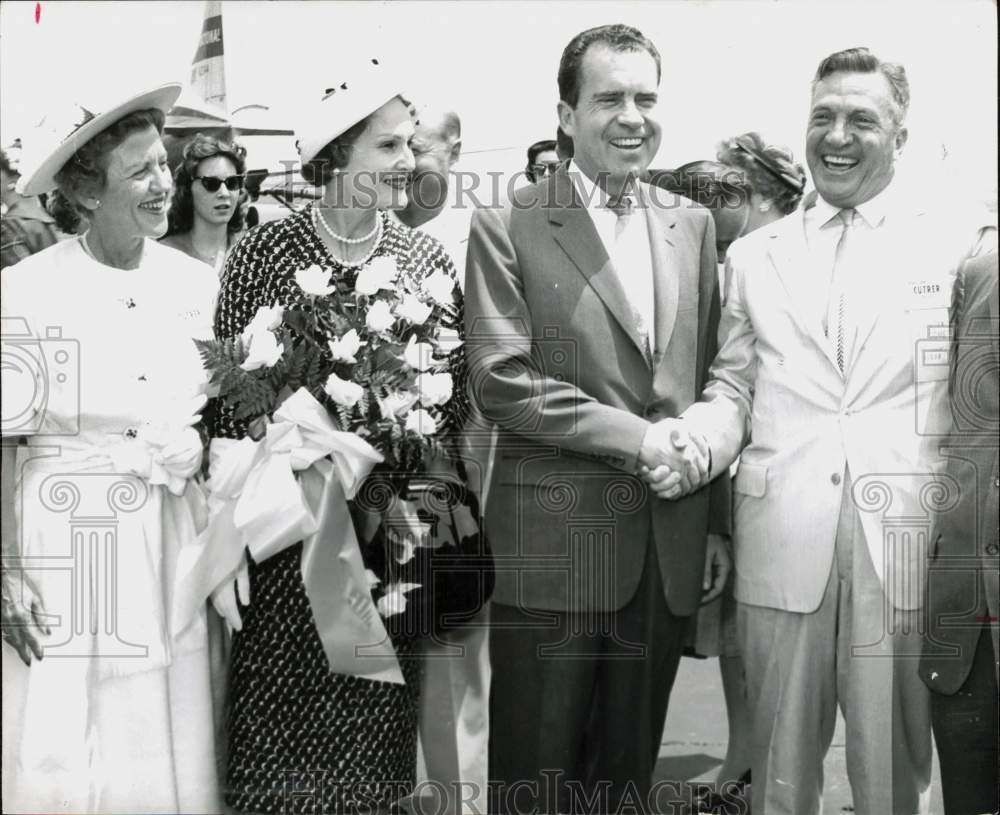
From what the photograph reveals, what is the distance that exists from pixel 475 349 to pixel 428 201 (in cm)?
82

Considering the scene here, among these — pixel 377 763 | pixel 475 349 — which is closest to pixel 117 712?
pixel 377 763

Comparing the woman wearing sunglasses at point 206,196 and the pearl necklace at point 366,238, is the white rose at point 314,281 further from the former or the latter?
the woman wearing sunglasses at point 206,196

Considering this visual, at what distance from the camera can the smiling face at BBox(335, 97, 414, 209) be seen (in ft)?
11.7

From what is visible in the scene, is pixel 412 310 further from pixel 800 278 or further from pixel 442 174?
pixel 800 278

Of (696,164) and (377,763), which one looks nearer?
(377,763)

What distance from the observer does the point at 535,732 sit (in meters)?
3.64

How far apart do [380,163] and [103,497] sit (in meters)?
1.16

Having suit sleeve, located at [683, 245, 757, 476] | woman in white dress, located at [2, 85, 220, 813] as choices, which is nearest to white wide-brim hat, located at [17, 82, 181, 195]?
woman in white dress, located at [2, 85, 220, 813]

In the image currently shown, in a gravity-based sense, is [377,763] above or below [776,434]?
below

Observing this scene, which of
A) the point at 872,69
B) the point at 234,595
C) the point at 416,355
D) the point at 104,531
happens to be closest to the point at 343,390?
the point at 416,355

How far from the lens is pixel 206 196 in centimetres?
434

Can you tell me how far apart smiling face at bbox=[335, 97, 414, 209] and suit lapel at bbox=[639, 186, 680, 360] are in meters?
0.72

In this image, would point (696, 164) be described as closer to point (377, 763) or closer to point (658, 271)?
point (658, 271)

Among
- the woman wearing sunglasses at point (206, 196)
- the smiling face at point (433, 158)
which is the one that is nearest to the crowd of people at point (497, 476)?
the smiling face at point (433, 158)
